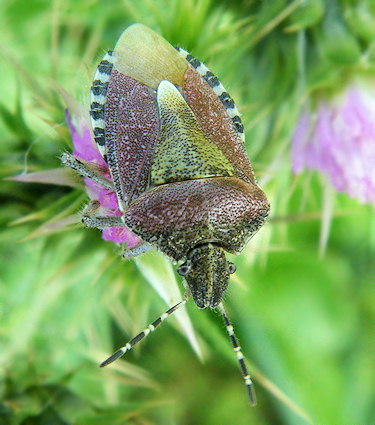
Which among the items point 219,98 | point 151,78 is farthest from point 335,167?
point 151,78

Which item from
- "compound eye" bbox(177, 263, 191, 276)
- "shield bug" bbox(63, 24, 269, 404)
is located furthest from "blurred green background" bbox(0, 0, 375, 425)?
"compound eye" bbox(177, 263, 191, 276)

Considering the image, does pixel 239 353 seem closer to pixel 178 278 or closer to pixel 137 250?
pixel 178 278

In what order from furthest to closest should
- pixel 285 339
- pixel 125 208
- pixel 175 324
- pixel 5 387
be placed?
1. pixel 285 339
2. pixel 175 324
3. pixel 5 387
4. pixel 125 208

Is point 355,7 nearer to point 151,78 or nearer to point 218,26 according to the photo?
point 218,26

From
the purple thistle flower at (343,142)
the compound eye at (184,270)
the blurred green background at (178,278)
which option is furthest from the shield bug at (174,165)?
the purple thistle flower at (343,142)

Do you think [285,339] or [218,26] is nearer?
[218,26]

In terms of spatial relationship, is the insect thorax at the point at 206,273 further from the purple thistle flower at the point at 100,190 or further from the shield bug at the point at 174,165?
the purple thistle flower at the point at 100,190

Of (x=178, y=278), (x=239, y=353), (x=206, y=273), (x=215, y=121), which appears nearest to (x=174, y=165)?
(x=215, y=121)
